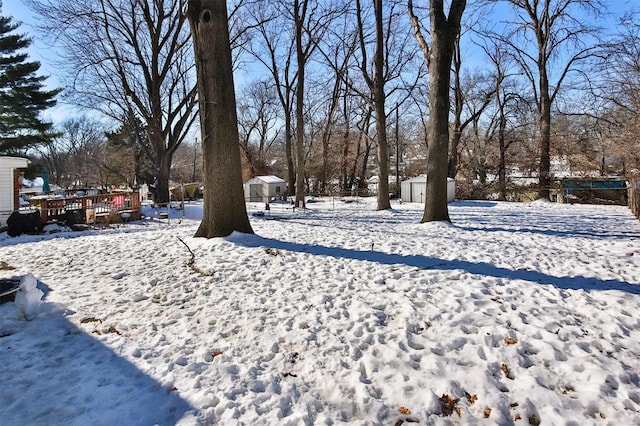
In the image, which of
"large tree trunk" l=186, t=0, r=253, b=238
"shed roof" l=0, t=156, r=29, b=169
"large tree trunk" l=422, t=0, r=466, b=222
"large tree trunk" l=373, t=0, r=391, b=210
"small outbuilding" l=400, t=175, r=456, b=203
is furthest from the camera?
"small outbuilding" l=400, t=175, r=456, b=203

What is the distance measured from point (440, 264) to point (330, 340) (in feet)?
8.58

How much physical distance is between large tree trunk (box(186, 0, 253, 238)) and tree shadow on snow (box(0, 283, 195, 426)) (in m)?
3.58

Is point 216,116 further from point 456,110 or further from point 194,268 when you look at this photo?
point 456,110

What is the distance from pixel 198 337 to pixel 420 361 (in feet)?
6.79

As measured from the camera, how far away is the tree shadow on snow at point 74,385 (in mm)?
2322

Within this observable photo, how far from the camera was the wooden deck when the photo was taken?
12.7 m

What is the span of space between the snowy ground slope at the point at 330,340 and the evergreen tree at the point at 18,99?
24.0m

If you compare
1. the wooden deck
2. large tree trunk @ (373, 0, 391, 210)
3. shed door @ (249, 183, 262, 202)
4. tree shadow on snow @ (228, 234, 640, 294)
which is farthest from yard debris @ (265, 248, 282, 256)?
shed door @ (249, 183, 262, 202)

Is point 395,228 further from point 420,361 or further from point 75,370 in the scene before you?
point 75,370

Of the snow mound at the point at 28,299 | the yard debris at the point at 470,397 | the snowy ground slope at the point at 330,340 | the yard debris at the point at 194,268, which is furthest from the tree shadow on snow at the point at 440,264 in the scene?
the snow mound at the point at 28,299

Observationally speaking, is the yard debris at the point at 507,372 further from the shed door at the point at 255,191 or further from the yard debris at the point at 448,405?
the shed door at the point at 255,191

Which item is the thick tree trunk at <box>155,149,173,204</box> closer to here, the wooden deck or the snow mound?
the wooden deck

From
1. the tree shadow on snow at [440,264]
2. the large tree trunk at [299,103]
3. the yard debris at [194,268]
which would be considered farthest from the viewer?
the large tree trunk at [299,103]

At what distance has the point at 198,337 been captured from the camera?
3369 millimetres
